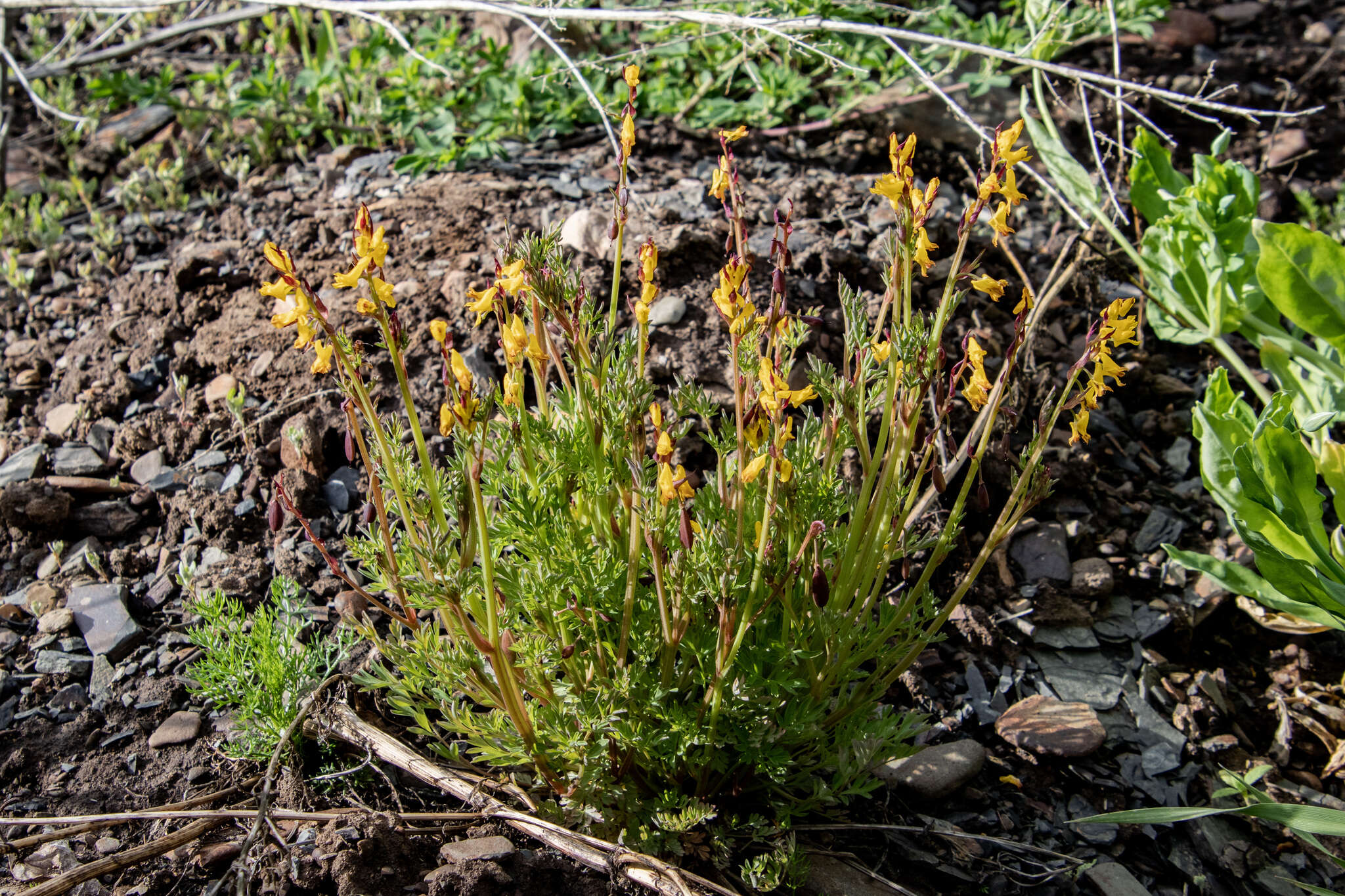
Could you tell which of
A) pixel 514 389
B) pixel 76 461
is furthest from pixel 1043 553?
pixel 76 461

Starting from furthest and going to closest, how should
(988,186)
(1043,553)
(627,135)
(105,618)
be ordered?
(1043,553)
(105,618)
(627,135)
(988,186)

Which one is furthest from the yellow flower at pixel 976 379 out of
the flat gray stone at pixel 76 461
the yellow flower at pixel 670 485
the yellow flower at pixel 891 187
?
the flat gray stone at pixel 76 461

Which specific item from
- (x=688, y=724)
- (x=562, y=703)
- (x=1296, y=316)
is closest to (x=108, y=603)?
(x=562, y=703)

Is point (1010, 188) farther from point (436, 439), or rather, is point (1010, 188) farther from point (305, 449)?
point (305, 449)

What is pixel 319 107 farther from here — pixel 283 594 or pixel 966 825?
pixel 966 825

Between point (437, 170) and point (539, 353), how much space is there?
2.56 metres

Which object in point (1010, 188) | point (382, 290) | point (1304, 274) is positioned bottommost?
point (1304, 274)

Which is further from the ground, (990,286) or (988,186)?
→ (988,186)

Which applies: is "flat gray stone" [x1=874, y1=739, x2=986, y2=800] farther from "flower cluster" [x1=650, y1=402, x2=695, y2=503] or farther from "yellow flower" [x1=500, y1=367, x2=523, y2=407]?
"yellow flower" [x1=500, y1=367, x2=523, y2=407]

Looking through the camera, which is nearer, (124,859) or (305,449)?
(124,859)

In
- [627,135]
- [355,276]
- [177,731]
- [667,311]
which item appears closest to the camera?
[355,276]

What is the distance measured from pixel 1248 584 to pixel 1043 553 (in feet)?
1.99

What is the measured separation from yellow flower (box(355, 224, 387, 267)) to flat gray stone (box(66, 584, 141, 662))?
1772 mm

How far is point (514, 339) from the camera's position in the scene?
1560 mm
